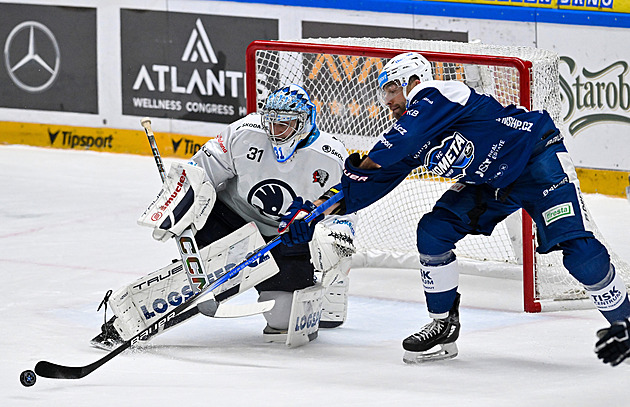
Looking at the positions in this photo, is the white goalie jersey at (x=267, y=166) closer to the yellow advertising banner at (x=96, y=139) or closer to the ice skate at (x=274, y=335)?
the ice skate at (x=274, y=335)

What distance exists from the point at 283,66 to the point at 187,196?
1537mm

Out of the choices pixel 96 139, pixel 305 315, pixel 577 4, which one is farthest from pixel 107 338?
pixel 96 139

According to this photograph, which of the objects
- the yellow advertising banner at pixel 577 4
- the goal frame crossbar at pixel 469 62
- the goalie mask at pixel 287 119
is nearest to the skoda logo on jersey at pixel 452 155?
the goalie mask at pixel 287 119

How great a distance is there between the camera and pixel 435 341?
381cm

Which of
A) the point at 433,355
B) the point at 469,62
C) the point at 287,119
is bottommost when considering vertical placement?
the point at 433,355

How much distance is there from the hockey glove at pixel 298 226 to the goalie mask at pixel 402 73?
0.44 m

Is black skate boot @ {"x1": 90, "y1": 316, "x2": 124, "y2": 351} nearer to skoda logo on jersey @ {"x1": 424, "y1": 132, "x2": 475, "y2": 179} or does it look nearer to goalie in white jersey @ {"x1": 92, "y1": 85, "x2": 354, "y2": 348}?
goalie in white jersey @ {"x1": 92, "y1": 85, "x2": 354, "y2": 348}

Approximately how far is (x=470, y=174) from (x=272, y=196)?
2.82ft

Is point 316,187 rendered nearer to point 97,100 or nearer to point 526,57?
point 526,57

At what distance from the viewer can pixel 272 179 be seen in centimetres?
421

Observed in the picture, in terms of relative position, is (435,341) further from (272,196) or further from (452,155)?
(272,196)

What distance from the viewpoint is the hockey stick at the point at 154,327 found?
351cm

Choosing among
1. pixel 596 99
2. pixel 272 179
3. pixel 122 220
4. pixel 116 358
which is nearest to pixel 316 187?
pixel 272 179

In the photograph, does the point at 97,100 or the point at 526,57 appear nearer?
the point at 526,57
